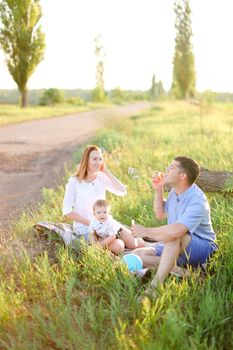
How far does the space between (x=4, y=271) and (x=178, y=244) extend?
4.66 ft

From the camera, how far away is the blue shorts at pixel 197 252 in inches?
186

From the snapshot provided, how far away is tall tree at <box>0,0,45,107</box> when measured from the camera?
30.5m

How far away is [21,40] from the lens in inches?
1243

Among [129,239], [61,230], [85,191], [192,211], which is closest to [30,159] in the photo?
[85,191]

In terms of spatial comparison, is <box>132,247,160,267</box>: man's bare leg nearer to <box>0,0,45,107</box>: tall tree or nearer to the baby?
the baby

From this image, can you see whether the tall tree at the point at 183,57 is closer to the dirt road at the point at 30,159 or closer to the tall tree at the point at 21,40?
the tall tree at the point at 21,40

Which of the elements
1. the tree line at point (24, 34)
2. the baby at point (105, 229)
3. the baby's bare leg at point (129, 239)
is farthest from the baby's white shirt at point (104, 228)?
the tree line at point (24, 34)

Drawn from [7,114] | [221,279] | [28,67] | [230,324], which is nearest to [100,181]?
[221,279]

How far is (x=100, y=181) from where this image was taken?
619 cm

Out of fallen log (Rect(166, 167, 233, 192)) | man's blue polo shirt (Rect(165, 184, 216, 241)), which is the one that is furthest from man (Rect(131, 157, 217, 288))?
fallen log (Rect(166, 167, 233, 192))

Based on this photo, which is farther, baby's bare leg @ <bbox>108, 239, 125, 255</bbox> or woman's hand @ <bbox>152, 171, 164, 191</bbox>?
baby's bare leg @ <bbox>108, 239, 125, 255</bbox>

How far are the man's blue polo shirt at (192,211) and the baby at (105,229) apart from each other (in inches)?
29.6

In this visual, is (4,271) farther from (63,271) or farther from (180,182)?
(180,182)

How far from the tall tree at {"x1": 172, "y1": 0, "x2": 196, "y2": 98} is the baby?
32.0 m
